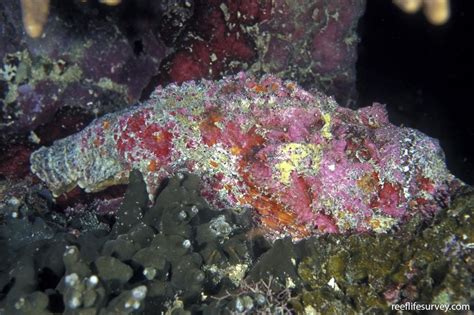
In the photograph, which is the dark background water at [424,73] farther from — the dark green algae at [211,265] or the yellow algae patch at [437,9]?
the yellow algae patch at [437,9]

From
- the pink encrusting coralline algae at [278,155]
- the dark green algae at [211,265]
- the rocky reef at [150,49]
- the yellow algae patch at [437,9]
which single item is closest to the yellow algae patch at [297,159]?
the pink encrusting coralline algae at [278,155]

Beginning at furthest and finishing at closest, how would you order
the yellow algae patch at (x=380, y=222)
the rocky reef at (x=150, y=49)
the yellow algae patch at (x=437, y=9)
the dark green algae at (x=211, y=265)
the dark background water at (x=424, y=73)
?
the dark background water at (x=424, y=73) < the rocky reef at (x=150, y=49) < the yellow algae patch at (x=380, y=222) < the dark green algae at (x=211, y=265) < the yellow algae patch at (x=437, y=9)

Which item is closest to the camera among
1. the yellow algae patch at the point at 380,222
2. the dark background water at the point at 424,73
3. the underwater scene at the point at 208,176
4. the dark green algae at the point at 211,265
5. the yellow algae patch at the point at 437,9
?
the yellow algae patch at the point at 437,9

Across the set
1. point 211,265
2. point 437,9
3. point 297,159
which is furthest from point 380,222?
point 437,9

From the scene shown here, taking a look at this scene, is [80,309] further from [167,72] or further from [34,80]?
[167,72]

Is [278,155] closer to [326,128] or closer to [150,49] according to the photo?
[326,128]

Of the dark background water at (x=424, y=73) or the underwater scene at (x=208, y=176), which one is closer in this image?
the underwater scene at (x=208, y=176)

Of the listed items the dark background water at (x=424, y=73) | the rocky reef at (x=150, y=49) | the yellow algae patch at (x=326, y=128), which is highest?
the rocky reef at (x=150, y=49)

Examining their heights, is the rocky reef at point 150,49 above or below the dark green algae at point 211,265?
above
